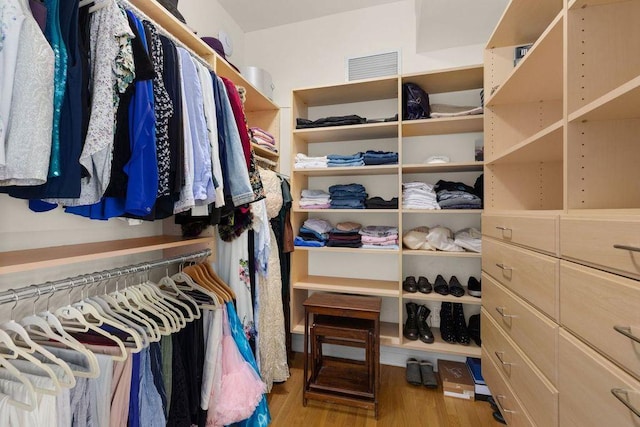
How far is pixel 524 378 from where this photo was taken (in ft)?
3.38

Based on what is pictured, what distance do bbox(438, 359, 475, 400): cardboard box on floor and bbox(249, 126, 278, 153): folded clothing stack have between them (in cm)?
205

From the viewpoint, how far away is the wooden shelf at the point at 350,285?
196 centimetres

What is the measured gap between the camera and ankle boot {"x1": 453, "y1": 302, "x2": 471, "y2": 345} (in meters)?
1.86

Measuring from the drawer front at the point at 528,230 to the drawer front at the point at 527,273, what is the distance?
0.10ft

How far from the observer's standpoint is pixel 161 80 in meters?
0.90

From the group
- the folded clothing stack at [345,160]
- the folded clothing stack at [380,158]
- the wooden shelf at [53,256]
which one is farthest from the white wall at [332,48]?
the wooden shelf at [53,256]

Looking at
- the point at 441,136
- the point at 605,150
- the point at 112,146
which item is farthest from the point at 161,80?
the point at 441,136

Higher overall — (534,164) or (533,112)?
(533,112)

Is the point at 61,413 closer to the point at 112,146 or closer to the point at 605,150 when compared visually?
the point at 112,146

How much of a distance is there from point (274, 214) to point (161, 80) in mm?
1042

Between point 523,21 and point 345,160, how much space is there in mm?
1212

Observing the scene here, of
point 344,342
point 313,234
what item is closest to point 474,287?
point 344,342

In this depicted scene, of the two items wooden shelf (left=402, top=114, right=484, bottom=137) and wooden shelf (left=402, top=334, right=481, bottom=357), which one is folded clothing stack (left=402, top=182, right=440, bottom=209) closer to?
wooden shelf (left=402, top=114, right=484, bottom=137)

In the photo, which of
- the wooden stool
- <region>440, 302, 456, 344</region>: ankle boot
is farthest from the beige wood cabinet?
the wooden stool
